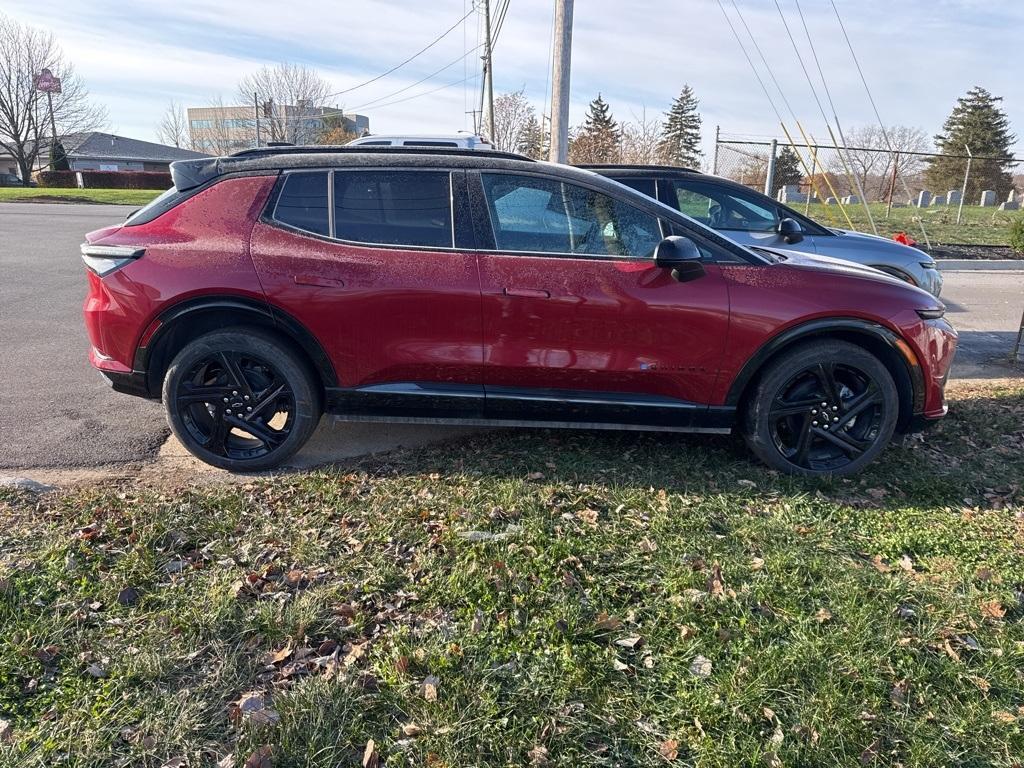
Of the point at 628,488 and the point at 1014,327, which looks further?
the point at 1014,327

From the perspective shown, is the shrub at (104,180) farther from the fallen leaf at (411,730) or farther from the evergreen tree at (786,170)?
the fallen leaf at (411,730)

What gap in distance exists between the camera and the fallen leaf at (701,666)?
100 inches

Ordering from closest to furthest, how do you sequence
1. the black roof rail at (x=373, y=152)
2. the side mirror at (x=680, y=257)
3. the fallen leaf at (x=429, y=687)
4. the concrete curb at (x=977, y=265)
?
the fallen leaf at (x=429, y=687) → the side mirror at (x=680, y=257) → the black roof rail at (x=373, y=152) → the concrete curb at (x=977, y=265)

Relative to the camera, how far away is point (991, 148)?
42125mm

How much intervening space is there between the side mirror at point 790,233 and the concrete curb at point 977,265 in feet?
31.1

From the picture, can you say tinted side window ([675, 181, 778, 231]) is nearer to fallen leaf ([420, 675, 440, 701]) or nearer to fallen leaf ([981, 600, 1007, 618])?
fallen leaf ([981, 600, 1007, 618])

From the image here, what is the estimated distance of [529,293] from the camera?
392cm

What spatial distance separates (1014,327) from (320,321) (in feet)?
28.8

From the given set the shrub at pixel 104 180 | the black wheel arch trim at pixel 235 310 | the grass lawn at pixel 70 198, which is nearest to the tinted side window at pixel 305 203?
the black wheel arch trim at pixel 235 310

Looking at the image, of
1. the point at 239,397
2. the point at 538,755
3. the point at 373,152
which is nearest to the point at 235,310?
the point at 239,397

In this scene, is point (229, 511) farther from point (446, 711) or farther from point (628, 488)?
point (628, 488)

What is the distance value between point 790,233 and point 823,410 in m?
3.16

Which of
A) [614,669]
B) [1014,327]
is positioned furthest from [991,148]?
[614,669]

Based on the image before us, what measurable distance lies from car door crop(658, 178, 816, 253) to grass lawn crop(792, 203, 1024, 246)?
9308mm
